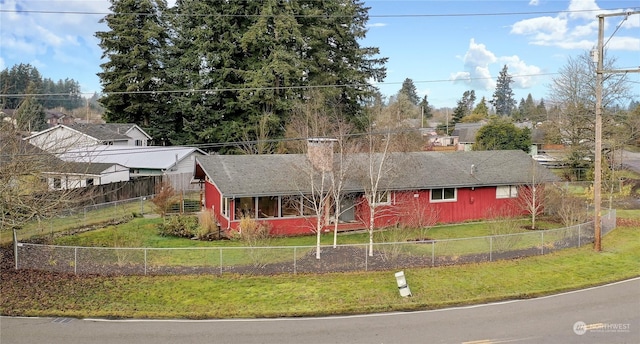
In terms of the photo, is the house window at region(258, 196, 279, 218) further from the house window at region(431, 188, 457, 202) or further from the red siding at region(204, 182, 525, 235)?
the house window at region(431, 188, 457, 202)

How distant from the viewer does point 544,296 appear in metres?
14.4

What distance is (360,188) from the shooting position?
2311cm

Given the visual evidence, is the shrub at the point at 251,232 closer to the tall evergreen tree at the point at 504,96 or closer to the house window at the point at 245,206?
the house window at the point at 245,206

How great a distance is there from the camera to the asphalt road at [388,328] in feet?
36.2

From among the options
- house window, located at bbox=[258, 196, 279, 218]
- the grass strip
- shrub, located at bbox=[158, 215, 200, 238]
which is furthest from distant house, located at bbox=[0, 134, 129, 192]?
house window, located at bbox=[258, 196, 279, 218]

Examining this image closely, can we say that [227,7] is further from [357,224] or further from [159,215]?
[357,224]

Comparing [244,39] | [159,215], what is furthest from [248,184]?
[244,39]

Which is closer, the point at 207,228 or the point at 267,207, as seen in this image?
the point at 207,228

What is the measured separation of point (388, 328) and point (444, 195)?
49.1 ft

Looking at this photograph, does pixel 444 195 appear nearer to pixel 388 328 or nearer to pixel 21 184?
pixel 388 328

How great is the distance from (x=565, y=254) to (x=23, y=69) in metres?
102

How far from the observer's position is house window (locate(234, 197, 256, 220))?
2233 centimetres

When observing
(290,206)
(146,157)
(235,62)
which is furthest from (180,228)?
(235,62)

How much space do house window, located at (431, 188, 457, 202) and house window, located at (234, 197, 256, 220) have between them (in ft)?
32.0
